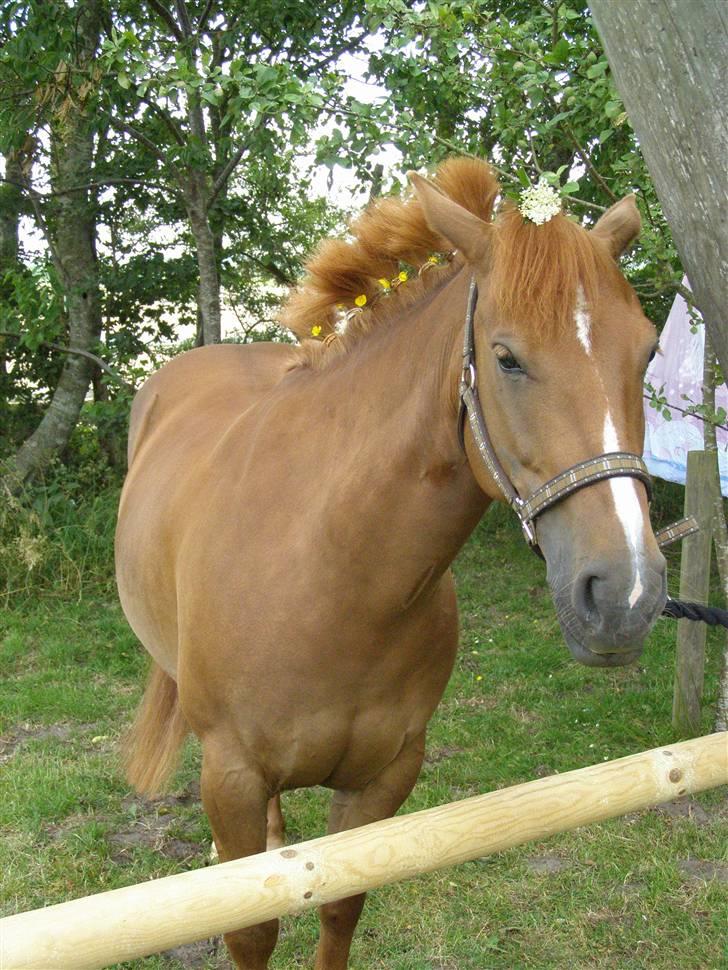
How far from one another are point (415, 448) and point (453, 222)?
489mm

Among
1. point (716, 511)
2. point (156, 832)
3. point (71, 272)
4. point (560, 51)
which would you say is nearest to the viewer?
point (560, 51)

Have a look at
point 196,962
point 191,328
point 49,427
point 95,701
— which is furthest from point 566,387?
point 191,328

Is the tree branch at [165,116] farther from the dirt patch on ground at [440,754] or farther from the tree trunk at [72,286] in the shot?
the dirt patch on ground at [440,754]

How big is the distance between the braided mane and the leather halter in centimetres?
14

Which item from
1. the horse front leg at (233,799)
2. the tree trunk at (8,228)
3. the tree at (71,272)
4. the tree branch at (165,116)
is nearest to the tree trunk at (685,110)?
the horse front leg at (233,799)

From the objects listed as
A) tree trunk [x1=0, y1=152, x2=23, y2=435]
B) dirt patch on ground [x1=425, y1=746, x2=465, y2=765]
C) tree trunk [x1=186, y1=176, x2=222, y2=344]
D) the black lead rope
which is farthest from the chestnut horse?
tree trunk [x1=0, y1=152, x2=23, y2=435]

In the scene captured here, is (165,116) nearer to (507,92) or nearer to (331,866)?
(507,92)

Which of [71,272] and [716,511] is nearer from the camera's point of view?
[716,511]

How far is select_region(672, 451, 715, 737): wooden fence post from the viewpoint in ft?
13.9

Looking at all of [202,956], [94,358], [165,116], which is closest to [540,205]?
[202,956]

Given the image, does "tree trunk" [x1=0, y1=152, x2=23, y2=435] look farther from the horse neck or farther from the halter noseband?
the halter noseband

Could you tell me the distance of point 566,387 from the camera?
152 cm

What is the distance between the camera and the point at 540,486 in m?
1.54

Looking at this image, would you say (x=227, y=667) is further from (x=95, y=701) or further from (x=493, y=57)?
(x=95, y=701)
